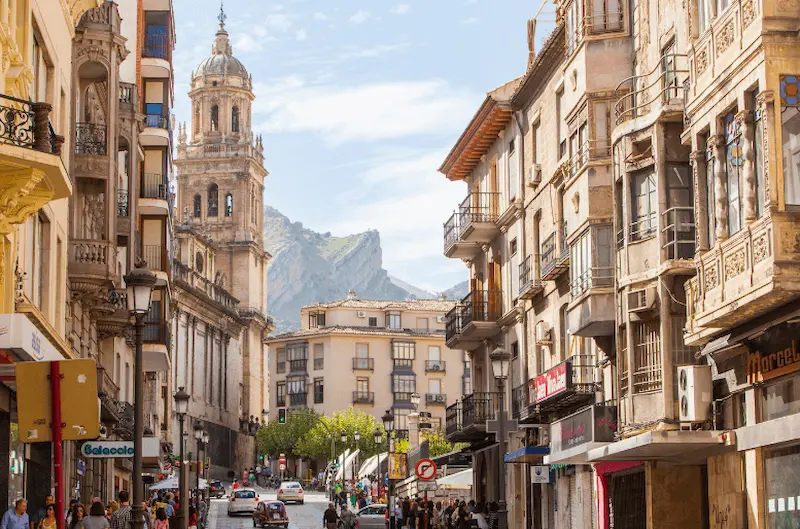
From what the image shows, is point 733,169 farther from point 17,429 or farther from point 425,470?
point 425,470

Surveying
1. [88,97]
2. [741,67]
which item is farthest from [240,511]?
[741,67]

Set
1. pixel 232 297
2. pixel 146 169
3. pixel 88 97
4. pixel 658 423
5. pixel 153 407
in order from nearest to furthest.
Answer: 1. pixel 658 423
2. pixel 88 97
3. pixel 146 169
4. pixel 153 407
5. pixel 232 297

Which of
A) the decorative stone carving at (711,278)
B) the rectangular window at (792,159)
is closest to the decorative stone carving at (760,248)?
the rectangular window at (792,159)

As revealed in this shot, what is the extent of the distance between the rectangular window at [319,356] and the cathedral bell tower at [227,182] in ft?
19.0

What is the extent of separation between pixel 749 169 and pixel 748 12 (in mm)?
2308

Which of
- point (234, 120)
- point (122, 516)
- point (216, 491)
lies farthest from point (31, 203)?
point (234, 120)

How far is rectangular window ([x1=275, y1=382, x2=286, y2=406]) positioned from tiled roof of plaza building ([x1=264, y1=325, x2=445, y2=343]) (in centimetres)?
433

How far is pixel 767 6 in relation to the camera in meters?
19.4

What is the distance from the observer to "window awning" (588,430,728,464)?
77.6 ft

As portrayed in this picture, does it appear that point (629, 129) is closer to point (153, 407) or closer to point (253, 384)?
point (153, 407)

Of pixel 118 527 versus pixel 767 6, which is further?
pixel 118 527

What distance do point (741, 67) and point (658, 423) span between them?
7.66m

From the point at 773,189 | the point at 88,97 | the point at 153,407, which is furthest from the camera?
the point at 153,407

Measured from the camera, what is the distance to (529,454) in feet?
121
